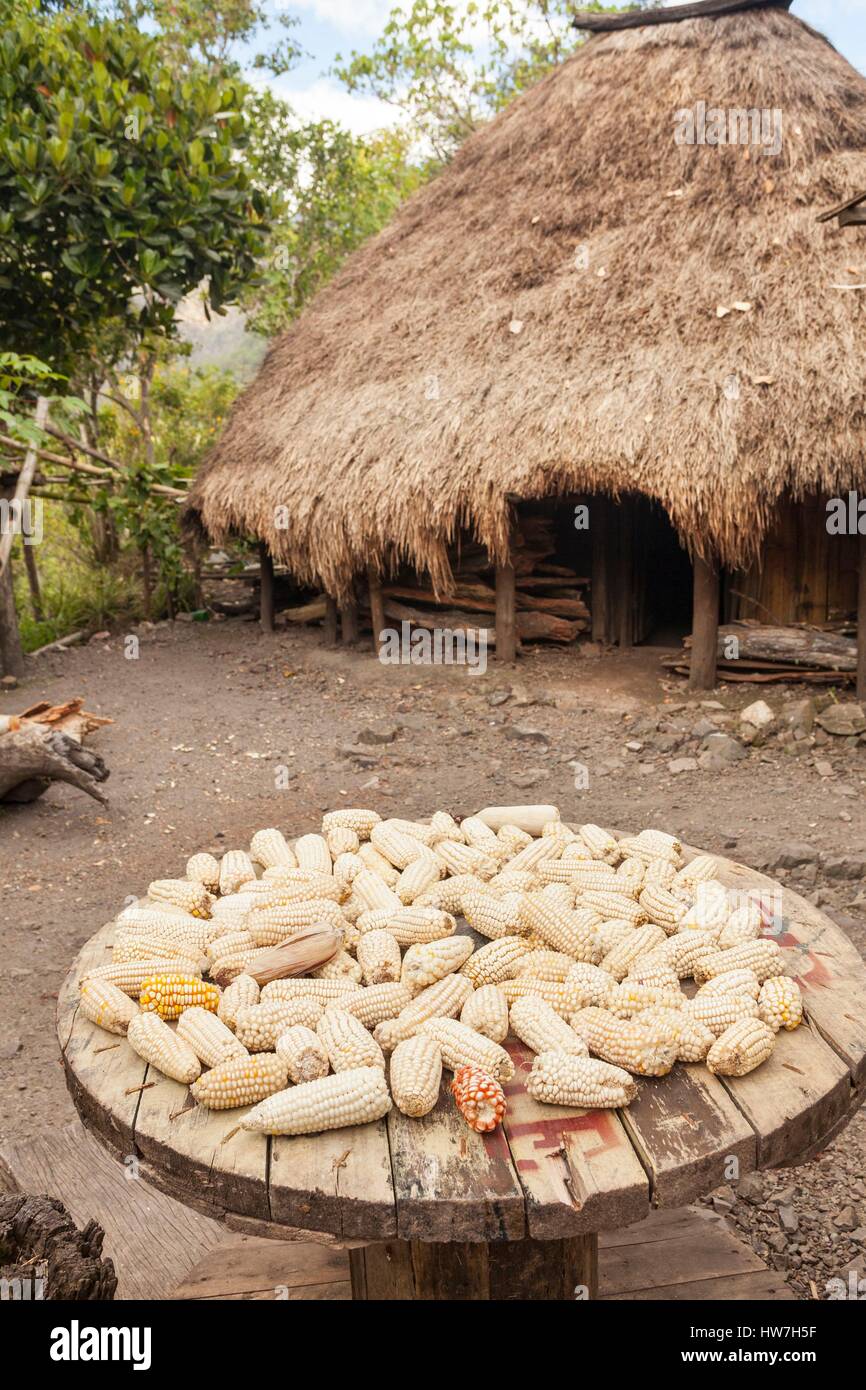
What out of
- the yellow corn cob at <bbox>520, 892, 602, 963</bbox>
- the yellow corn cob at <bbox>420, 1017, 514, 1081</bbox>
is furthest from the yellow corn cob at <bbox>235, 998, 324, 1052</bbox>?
the yellow corn cob at <bbox>520, 892, 602, 963</bbox>

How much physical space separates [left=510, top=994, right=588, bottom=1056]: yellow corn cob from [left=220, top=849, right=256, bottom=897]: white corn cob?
933 mm

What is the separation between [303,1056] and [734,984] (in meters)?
0.90

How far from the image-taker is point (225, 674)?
10.2 meters

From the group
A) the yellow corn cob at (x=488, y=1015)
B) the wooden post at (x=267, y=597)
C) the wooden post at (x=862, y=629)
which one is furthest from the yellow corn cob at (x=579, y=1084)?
the wooden post at (x=267, y=597)

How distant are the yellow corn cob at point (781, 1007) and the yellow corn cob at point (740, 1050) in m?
0.10

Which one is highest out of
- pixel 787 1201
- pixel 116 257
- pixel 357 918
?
pixel 116 257

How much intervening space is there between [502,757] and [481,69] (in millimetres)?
16282

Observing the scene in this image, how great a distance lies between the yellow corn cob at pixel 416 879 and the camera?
8.54ft

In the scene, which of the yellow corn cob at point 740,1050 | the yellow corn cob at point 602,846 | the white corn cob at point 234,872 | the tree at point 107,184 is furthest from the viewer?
the tree at point 107,184

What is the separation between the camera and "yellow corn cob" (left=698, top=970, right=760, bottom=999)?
2.12m

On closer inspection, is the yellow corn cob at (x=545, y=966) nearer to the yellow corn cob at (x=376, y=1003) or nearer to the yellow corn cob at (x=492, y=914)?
the yellow corn cob at (x=492, y=914)

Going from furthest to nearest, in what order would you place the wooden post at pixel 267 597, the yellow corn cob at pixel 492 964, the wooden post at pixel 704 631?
the wooden post at pixel 267 597 < the wooden post at pixel 704 631 < the yellow corn cob at pixel 492 964
